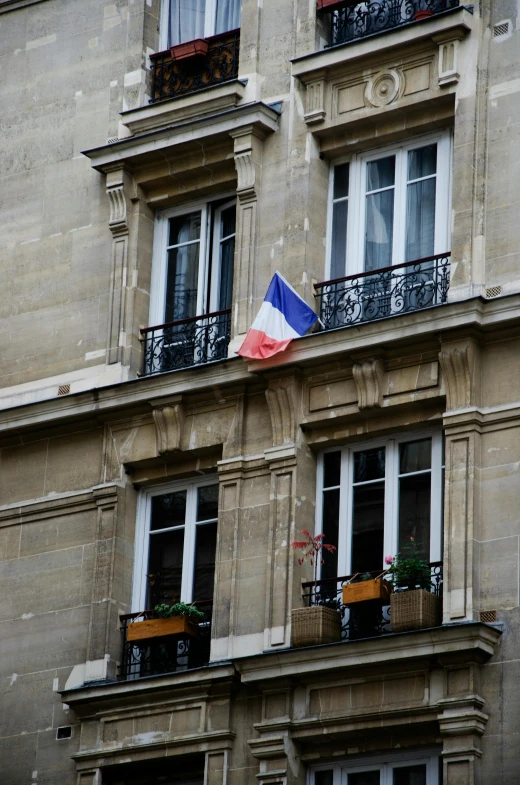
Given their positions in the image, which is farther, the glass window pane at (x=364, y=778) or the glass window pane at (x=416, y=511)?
the glass window pane at (x=416, y=511)

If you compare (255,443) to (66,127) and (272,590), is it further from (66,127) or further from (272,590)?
(66,127)

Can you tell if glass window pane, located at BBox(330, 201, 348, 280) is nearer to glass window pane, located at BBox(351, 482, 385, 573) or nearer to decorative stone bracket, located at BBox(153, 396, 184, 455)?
decorative stone bracket, located at BBox(153, 396, 184, 455)

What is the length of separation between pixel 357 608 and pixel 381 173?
5.53 meters

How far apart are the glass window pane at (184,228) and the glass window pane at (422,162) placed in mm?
3056

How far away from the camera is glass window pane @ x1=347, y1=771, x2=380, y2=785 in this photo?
22.1 meters

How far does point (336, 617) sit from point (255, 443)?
2533 millimetres

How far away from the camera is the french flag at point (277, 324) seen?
937 inches

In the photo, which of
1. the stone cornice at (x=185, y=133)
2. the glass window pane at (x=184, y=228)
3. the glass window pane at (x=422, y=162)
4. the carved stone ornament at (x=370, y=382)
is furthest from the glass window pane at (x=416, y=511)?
the stone cornice at (x=185, y=133)

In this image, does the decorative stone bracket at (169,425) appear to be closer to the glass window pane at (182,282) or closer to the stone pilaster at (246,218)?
the stone pilaster at (246,218)

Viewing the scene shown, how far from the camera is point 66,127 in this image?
27.2 metres

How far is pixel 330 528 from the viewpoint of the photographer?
23594 millimetres

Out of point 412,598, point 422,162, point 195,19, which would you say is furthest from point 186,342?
point 412,598

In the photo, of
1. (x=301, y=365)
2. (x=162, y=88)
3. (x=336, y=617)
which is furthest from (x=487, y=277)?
(x=162, y=88)

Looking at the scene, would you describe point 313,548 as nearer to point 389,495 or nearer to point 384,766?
point 389,495
